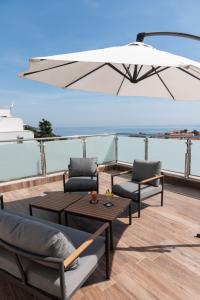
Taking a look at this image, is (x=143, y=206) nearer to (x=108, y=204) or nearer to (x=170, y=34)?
(x=108, y=204)

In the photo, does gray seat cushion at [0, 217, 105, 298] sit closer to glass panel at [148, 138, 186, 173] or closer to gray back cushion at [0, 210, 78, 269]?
gray back cushion at [0, 210, 78, 269]

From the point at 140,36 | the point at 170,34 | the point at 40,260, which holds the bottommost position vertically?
the point at 40,260

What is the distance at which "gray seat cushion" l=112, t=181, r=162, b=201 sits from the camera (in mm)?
3613

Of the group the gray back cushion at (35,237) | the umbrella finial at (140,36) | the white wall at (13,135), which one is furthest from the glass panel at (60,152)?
the white wall at (13,135)

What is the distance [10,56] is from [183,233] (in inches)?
401

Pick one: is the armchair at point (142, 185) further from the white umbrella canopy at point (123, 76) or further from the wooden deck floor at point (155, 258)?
the white umbrella canopy at point (123, 76)

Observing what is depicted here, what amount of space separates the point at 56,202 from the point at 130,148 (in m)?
3.85

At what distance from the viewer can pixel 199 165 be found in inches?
195

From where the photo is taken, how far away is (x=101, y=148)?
679 centimetres

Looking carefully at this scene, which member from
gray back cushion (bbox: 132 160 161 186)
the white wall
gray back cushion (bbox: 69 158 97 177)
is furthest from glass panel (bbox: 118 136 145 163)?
the white wall

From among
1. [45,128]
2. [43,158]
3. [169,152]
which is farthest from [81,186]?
[45,128]

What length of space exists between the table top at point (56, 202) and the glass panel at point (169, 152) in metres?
3.13

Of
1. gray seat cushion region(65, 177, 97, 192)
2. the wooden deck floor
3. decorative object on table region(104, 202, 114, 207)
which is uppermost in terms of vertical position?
decorative object on table region(104, 202, 114, 207)

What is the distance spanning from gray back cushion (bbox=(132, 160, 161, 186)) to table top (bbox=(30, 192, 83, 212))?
4.78 feet
